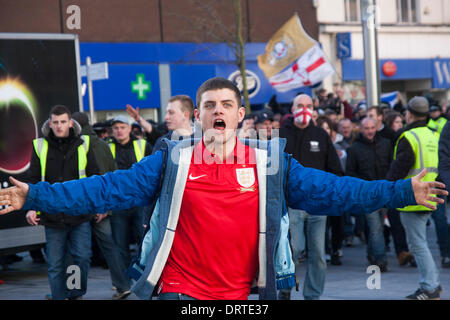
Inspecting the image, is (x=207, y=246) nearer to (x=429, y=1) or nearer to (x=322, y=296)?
(x=322, y=296)

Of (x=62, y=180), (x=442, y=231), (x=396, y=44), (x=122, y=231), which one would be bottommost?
(x=442, y=231)

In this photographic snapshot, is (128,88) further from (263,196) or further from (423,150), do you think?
(263,196)

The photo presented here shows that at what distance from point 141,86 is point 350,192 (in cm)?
1947

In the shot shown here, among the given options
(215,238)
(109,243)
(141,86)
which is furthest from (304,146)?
(141,86)

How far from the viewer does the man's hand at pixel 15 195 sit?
3631mm

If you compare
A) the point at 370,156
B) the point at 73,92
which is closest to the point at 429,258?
the point at 370,156

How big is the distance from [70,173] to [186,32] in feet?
55.2

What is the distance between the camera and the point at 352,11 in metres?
28.2

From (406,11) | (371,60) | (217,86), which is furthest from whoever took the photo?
(406,11)

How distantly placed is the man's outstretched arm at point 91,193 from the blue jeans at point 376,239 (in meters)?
6.48

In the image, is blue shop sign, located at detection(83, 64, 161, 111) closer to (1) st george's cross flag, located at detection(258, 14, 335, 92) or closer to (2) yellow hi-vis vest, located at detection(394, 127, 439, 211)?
(1) st george's cross flag, located at detection(258, 14, 335, 92)

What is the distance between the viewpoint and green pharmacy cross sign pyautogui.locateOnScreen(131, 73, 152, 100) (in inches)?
901

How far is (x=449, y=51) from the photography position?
3127cm

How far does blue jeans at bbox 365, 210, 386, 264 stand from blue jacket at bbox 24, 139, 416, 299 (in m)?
6.18
